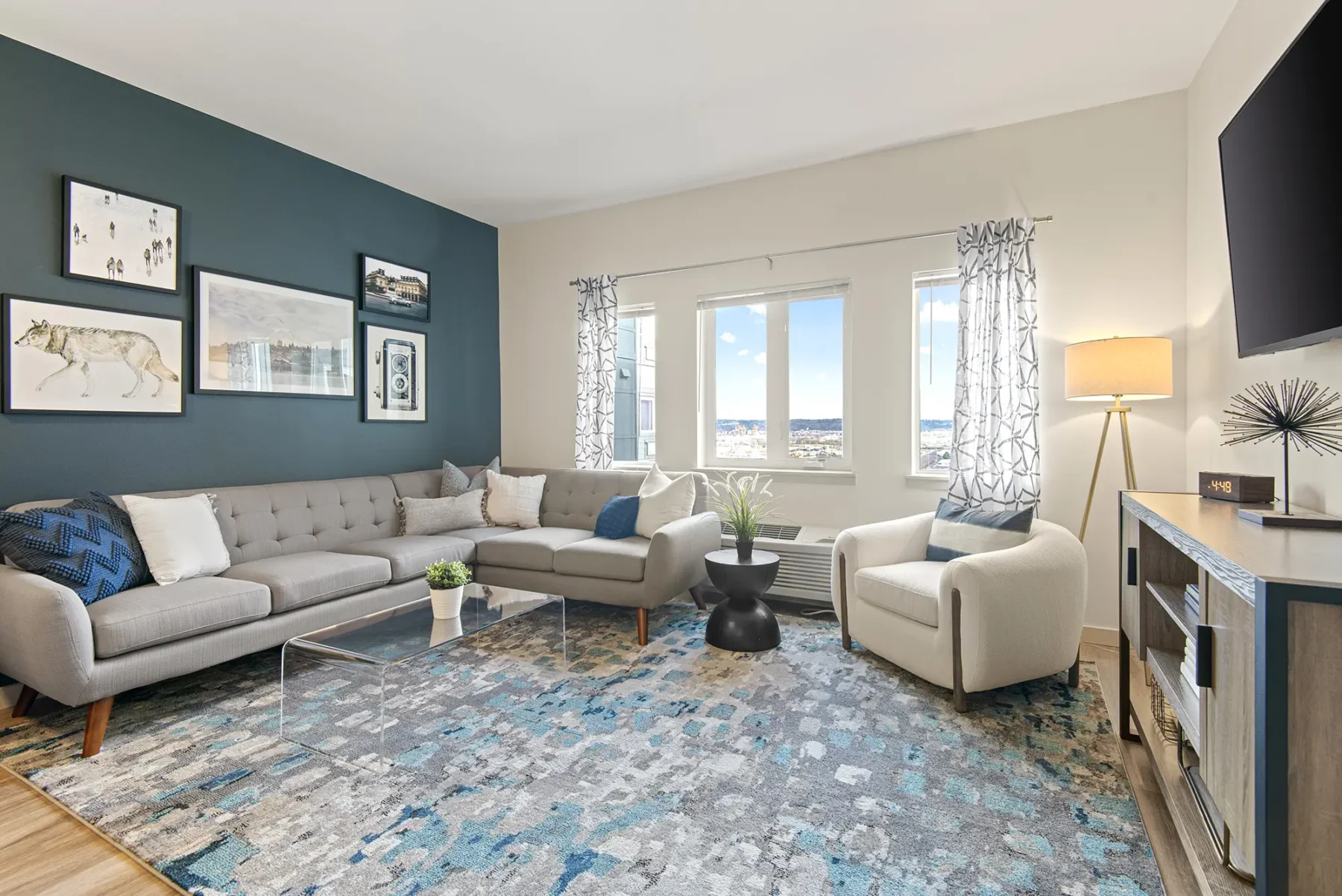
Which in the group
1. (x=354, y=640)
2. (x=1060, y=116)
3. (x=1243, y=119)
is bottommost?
(x=354, y=640)

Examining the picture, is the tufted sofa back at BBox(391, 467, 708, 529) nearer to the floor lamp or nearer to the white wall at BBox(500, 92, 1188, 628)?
the white wall at BBox(500, 92, 1188, 628)

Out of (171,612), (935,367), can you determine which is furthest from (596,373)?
(171,612)

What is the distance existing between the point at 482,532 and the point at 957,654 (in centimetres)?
284

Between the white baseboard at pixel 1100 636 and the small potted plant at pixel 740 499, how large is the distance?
72.3 inches

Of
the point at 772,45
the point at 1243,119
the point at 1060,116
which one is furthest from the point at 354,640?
the point at 1060,116

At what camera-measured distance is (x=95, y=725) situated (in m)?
2.28

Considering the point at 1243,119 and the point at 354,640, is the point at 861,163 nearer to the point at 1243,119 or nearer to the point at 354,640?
the point at 1243,119

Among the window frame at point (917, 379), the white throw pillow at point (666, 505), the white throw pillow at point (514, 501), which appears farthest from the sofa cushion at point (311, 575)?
the window frame at point (917, 379)

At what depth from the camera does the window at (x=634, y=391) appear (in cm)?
498

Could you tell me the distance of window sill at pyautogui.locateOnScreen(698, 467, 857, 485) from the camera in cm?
411

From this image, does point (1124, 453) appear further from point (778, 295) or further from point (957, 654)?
point (778, 295)

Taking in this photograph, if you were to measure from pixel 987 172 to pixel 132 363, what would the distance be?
15.1ft

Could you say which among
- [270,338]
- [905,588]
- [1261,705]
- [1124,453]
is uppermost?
[270,338]

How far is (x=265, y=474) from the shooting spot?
373 centimetres
